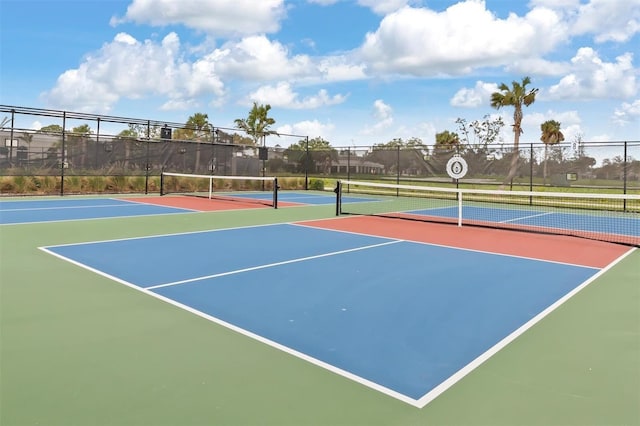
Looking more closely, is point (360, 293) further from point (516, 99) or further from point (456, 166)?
point (516, 99)

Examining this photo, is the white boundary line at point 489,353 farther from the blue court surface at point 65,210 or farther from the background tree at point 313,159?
the background tree at point 313,159

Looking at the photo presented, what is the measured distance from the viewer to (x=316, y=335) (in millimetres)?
3748

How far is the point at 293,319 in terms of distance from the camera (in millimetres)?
4113

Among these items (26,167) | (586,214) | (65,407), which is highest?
(26,167)

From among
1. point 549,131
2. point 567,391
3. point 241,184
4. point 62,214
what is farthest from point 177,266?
point 549,131

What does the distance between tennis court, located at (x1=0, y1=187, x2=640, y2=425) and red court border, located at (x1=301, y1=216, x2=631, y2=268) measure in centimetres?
13

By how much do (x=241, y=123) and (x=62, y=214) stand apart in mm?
37633

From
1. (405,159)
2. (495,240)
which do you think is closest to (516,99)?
(405,159)

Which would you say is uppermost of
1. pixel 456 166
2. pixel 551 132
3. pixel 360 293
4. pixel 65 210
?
pixel 551 132

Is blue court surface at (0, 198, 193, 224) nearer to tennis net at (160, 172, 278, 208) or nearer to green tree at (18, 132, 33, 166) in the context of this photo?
green tree at (18, 132, 33, 166)

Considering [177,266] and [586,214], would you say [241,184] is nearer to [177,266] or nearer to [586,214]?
[586,214]

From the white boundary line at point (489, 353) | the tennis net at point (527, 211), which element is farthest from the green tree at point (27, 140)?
the white boundary line at point (489, 353)

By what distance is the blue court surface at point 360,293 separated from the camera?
337cm

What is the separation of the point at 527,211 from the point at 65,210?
13320 millimetres
